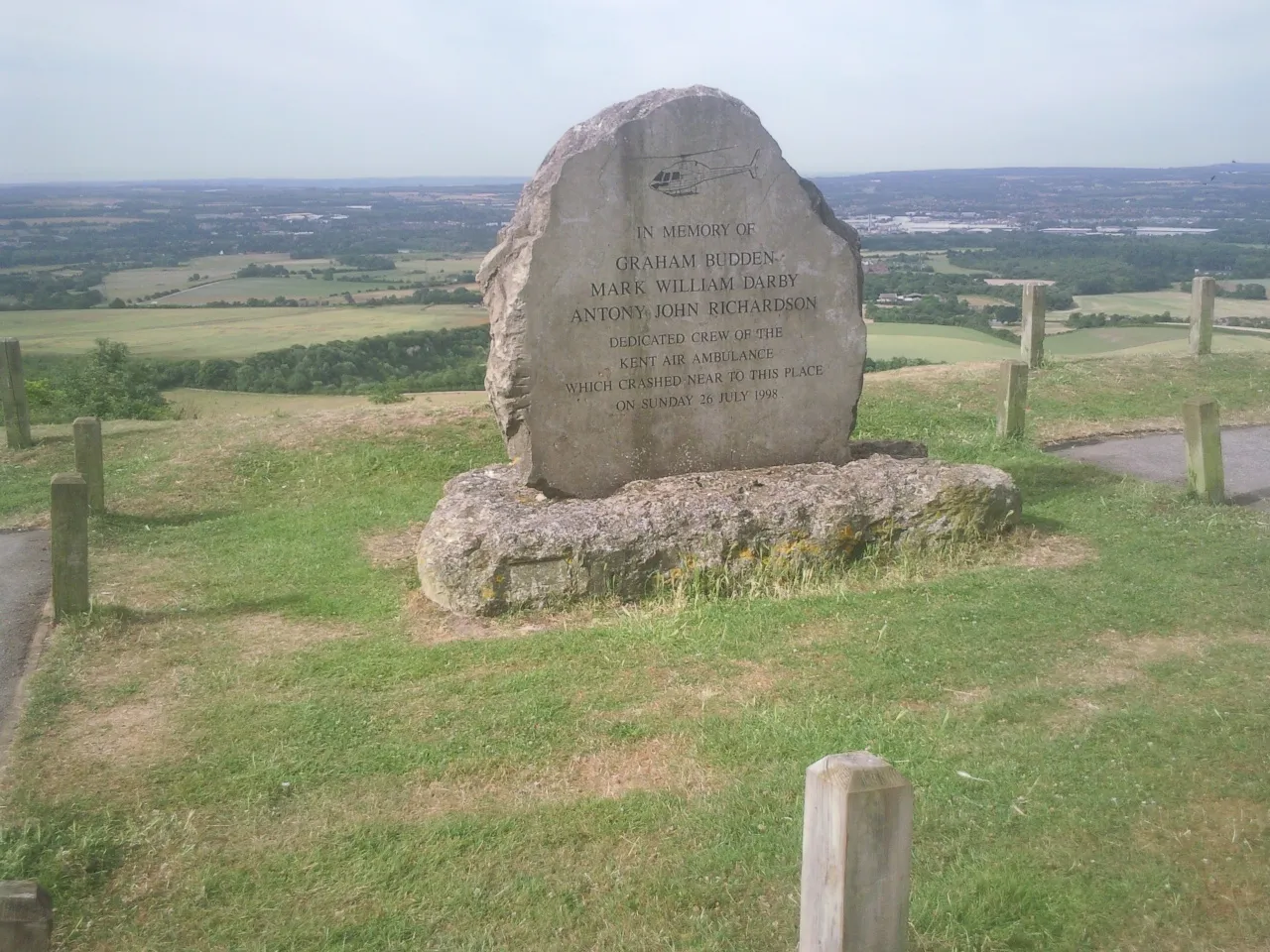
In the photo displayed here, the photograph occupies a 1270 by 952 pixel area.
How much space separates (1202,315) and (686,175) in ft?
39.1

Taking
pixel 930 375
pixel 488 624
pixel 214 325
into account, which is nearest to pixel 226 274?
pixel 214 325

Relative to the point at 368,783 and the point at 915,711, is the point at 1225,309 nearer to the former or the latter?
the point at 915,711

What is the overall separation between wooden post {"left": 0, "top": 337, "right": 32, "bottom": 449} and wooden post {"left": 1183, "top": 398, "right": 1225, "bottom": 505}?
12.5m

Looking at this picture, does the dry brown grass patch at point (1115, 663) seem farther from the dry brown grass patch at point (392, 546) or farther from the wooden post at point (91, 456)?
the wooden post at point (91, 456)

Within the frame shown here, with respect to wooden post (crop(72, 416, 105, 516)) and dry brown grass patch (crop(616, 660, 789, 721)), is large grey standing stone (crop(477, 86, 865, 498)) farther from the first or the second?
wooden post (crop(72, 416, 105, 516))

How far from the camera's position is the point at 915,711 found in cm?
547

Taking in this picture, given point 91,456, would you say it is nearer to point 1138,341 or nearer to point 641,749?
point 641,749

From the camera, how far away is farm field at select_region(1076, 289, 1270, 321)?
22719mm

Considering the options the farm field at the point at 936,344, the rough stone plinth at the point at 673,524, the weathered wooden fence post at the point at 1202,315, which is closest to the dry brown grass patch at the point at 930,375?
the farm field at the point at 936,344

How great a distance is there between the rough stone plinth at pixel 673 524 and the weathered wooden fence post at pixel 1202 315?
10.2 m

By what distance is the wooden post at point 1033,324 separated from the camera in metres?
15.6

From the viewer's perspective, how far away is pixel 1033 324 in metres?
15.7

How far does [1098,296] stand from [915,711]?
82.1 ft

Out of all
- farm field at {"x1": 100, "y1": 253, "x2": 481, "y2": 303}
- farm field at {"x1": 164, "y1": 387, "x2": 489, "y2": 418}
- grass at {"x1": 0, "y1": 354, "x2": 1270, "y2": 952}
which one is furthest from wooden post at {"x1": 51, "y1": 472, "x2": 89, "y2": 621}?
farm field at {"x1": 100, "y1": 253, "x2": 481, "y2": 303}
